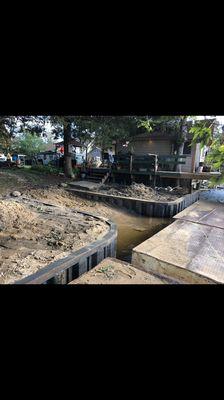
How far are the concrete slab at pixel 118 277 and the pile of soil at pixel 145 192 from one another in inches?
283

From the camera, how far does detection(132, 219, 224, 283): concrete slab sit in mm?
4117

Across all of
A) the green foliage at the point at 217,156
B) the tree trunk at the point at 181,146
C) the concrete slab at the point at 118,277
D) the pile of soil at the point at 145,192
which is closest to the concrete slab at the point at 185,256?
the concrete slab at the point at 118,277

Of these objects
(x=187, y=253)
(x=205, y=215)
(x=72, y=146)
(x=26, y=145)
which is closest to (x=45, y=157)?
(x=72, y=146)

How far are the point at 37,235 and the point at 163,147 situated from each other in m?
12.9

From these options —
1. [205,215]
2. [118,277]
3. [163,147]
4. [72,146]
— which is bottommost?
[205,215]

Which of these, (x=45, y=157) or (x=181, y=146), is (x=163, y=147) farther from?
(x=45, y=157)

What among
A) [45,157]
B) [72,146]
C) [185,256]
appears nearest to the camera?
[185,256]

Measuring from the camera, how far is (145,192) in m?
11.8

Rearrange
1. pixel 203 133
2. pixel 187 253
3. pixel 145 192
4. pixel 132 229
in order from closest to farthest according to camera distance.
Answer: pixel 203 133
pixel 187 253
pixel 132 229
pixel 145 192

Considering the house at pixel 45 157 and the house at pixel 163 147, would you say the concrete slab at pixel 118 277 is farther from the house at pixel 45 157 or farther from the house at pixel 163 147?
the house at pixel 45 157

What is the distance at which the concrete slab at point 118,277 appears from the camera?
11.8 ft

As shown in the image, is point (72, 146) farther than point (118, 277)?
Yes

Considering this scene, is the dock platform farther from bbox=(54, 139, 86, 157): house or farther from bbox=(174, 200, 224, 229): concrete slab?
bbox=(54, 139, 86, 157): house
